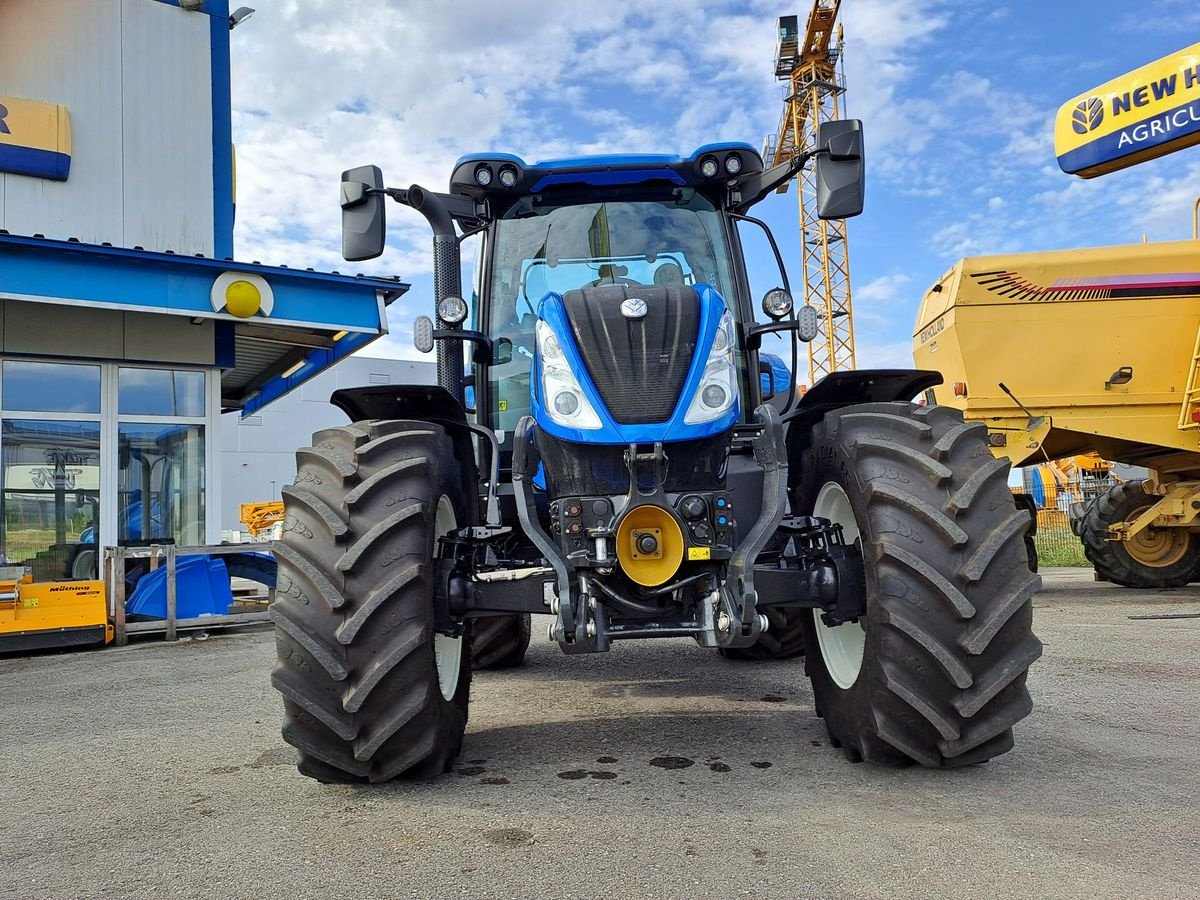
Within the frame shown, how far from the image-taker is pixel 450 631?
3.38 metres

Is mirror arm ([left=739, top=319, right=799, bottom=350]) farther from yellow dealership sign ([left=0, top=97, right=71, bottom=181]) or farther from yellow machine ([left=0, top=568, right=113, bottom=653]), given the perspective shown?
yellow dealership sign ([left=0, top=97, right=71, bottom=181])

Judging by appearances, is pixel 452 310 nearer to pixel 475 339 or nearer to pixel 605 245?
pixel 475 339

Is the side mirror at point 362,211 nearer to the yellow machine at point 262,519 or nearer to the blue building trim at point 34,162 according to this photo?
the blue building trim at point 34,162

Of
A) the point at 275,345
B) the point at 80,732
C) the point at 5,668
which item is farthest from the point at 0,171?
the point at 80,732

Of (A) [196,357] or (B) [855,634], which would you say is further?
(A) [196,357]

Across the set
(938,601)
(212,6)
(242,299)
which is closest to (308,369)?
(242,299)

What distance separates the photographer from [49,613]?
793cm

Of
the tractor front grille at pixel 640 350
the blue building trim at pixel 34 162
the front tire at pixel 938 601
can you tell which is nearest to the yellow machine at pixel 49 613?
the blue building trim at pixel 34 162

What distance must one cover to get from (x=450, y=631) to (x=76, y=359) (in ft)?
27.9

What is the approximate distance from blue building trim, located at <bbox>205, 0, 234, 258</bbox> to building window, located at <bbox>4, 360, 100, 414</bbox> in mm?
2201

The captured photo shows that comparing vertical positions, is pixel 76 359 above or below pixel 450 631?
above

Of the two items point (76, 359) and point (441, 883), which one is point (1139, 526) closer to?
point (441, 883)

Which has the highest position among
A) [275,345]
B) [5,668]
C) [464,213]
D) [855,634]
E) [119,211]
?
[119,211]

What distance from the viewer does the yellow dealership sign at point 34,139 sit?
1011 centimetres
